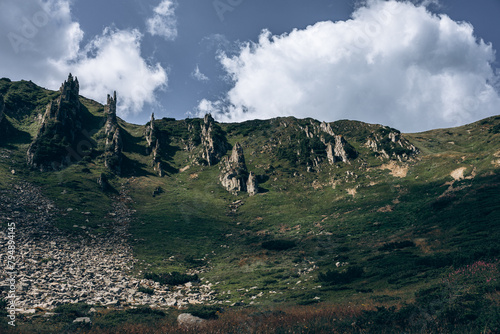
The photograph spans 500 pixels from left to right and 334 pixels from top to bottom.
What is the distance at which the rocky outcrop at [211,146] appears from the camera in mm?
115812

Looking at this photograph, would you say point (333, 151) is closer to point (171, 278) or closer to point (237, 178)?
point (237, 178)

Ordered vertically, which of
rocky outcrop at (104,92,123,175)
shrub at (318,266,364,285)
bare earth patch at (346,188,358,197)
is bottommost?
shrub at (318,266,364,285)

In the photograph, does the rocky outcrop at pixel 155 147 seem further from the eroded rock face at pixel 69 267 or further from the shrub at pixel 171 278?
the shrub at pixel 171 278

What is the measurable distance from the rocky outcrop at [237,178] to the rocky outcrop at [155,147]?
2606 centimetres

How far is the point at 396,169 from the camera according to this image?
8156 centimetres

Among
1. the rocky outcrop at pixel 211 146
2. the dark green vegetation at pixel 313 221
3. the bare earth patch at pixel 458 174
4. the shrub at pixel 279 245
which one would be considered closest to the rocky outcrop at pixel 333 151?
the dark green vegetation at pixel 313 221

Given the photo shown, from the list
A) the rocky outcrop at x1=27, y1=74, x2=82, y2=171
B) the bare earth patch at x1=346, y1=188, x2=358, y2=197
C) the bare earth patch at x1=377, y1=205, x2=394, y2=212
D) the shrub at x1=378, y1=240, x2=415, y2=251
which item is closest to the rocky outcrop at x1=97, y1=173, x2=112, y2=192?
the rocky outcrop at x1=27, y1=74, x2=82, y2=171

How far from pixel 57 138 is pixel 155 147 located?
39.1 meters

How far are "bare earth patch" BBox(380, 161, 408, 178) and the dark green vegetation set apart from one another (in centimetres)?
68

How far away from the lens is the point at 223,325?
13914 mm

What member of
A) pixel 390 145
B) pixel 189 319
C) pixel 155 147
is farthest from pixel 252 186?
pixel 189 319

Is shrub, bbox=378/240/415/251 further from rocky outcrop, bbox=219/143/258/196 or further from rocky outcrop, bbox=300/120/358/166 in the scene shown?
rocky outcrop, bbox=300/120/358/166

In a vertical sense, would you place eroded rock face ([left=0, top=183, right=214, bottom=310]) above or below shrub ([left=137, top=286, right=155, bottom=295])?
above

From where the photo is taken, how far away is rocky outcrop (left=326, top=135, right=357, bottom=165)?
98625mm
